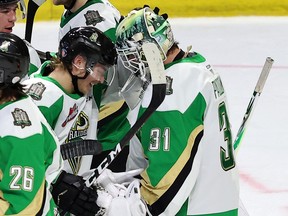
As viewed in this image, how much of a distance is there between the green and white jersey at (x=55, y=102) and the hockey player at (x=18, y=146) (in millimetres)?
383

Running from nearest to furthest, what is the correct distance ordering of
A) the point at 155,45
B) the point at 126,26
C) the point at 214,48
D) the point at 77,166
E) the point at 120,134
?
1. the point at 155,45
2. the point at 126,26
3. the point at 77,166
4. the point at 120,134
5. the point at 214,48

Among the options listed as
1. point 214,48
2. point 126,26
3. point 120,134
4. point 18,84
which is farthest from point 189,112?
point 214,48

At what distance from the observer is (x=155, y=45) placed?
2.17 metres

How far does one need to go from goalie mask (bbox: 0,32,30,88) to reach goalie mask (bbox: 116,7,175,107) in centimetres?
43

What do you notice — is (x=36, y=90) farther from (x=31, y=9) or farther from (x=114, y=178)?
(x=31, y=9)

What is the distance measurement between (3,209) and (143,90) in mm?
630

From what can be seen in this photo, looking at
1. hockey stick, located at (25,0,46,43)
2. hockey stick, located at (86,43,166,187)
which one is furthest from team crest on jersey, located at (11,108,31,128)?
hockey stick, located at (25,0,46,43)

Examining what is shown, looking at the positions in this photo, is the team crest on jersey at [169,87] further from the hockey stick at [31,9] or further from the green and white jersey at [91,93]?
the hockey stick at [31,9]

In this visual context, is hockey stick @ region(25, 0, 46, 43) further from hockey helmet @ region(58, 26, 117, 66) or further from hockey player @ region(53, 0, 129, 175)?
hockey helmet @ region(58, 26, 117, 66)

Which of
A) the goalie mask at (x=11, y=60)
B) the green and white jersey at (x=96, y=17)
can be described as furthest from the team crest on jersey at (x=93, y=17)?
the goalie mask at (x=11, y=60)

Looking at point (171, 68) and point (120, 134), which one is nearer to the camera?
point (171, 68)

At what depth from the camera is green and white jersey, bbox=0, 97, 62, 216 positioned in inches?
71.1

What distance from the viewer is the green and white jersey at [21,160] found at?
1805 millimetres

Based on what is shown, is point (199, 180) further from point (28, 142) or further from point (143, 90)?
point (28, 142)
